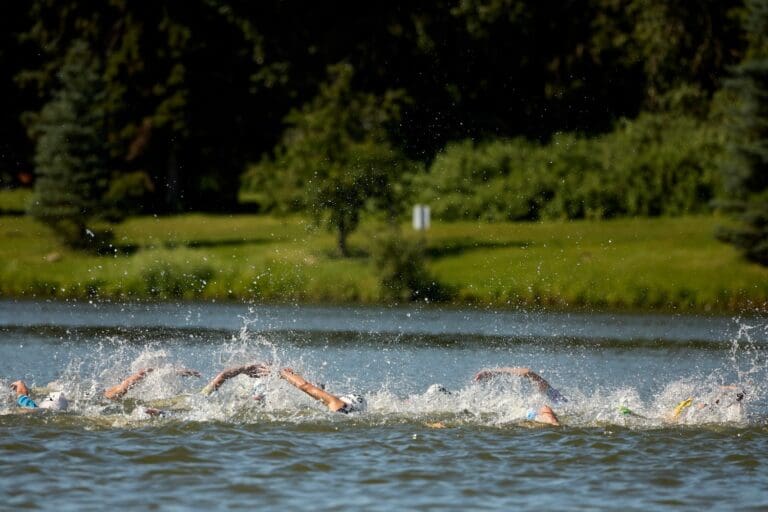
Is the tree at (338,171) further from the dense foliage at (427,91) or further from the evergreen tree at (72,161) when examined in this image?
the evergreen tree at (72,161)

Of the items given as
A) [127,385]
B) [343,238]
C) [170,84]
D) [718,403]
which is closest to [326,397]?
[127,385]

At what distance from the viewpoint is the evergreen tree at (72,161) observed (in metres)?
36.8

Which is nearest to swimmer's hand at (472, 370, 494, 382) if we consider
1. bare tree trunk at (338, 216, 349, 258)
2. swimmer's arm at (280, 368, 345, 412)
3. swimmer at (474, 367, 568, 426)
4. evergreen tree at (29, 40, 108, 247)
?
swimmer at (474, 367, 568, 426)

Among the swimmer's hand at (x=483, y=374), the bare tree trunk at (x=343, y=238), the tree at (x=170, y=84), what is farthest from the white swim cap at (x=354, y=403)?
the tree at (x=170, y=84)

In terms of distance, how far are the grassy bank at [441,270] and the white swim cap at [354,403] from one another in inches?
648

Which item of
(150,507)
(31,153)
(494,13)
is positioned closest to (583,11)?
(494,13)

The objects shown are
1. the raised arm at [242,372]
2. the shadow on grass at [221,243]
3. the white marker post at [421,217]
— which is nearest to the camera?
the raised arm at [242,372]

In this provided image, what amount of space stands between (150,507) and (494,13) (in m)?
37.2

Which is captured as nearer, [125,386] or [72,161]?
[125,386]

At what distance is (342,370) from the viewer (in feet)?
67.1

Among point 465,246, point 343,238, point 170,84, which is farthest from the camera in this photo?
point 170,84

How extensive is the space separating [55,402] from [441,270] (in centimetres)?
1935

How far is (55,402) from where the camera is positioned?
1537 centimetres

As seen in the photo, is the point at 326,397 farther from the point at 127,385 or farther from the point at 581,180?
the point at 581,180
